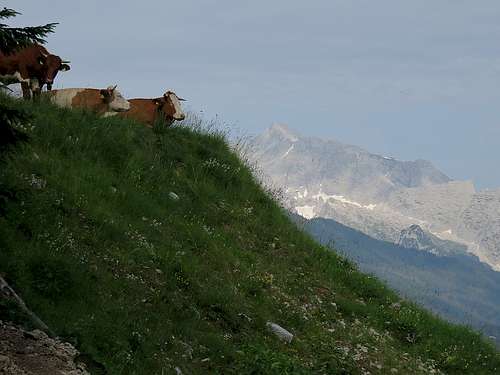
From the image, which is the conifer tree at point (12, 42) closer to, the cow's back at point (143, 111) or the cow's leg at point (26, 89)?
the cow's leg at point (26, 89)

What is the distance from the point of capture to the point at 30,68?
17.8 metres

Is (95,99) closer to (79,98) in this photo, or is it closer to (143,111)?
(79,98)

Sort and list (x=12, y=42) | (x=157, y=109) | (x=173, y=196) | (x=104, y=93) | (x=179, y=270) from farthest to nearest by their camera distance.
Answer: (x=157, y=109), (x=104, y=93), (x=173, y=196), (x=179, y=270), (x=12, y=42)

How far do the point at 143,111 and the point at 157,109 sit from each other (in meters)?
0.50

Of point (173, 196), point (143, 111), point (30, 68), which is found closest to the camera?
point (173, 196)

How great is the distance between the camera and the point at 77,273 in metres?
10.1

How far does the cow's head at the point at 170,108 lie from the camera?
20.7m

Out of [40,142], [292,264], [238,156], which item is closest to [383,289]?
[292,264]

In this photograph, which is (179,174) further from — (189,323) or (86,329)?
(86,329)

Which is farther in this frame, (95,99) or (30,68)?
(95,99)

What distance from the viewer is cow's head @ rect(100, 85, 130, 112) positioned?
18875mm

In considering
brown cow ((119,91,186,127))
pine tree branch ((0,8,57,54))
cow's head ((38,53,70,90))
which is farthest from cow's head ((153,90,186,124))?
pine tree branch ((0,8,57,54))

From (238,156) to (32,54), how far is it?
717cm

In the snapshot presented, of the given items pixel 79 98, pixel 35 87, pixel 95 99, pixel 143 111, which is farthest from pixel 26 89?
pixel 143 111
